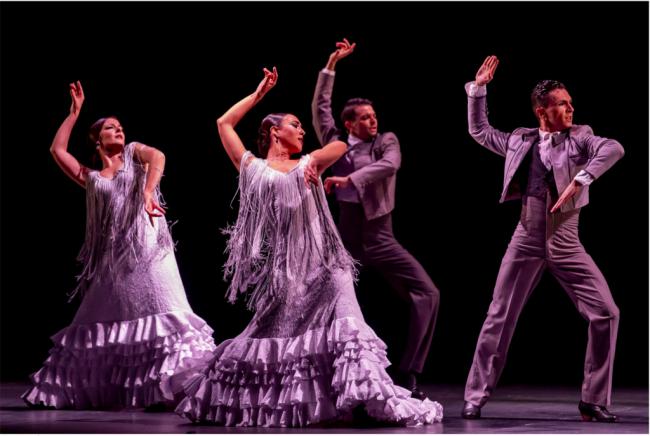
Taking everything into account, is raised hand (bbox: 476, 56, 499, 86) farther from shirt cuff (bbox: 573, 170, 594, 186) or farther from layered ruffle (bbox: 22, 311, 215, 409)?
layered ruffle (bbox: 22, 311, 215, 409)

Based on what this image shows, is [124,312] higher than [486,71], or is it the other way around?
[486,71]

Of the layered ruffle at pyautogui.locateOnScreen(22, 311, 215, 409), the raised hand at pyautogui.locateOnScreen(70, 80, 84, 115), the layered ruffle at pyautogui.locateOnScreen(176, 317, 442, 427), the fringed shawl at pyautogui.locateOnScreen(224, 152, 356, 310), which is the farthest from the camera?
the raised hand at pyautogui.locateOnScreen(70, 80, 84, 115)

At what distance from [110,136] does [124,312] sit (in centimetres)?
91

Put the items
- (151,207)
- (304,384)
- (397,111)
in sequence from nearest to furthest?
(304,384) → (151,207) → (397,111)

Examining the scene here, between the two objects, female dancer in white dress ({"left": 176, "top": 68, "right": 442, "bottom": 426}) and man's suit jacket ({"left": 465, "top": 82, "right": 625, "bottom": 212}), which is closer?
Answer: female dancer in white dress ({"left": 176, "top": 68, "right": 442, "bottom": 426})

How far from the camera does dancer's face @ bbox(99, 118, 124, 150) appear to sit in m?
5.30

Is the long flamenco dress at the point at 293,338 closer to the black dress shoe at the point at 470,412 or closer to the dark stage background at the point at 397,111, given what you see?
the black dress shoe at the point at 470,412

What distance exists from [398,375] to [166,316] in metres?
1.18

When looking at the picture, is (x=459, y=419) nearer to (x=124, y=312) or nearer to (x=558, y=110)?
(x=558, y=110)

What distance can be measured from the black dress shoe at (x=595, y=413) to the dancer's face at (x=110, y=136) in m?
2.60

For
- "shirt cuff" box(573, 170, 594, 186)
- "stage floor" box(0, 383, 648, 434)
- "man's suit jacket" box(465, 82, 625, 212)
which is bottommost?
"stage floor" box(0, 383, 648, 434)

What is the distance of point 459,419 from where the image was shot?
173 inches

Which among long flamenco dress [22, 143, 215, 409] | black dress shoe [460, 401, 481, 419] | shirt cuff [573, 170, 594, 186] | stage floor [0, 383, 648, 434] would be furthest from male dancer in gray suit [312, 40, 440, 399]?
shirt cuff [573, 170, 594, 186]

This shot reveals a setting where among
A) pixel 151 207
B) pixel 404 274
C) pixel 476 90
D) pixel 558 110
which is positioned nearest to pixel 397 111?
pixel 404 274
